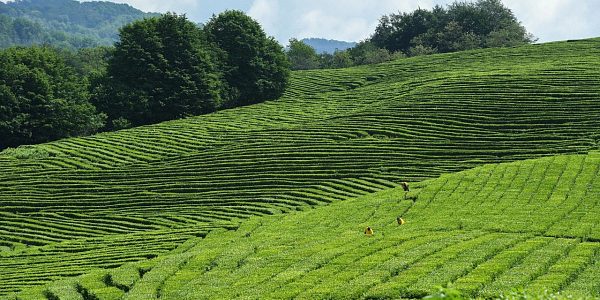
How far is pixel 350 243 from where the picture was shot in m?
28.7

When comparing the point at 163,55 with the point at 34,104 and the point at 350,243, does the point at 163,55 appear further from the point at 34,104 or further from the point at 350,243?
the point at 350,243

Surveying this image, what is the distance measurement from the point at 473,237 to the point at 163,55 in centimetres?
5550

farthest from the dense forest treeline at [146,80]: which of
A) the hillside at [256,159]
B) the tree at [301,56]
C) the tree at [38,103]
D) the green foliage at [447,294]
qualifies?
the green foliage at [447,294]

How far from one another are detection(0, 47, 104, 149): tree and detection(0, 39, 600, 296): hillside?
272 inches

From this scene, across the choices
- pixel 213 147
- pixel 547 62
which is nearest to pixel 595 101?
pixel 547 62

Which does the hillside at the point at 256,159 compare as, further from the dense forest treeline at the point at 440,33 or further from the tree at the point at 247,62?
the dense forest treeline at the point at 440,33

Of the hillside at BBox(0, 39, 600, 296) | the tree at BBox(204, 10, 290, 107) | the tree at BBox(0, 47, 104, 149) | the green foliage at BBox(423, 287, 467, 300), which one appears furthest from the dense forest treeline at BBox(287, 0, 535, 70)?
the green foliage at BBox(423, 287, 467, 300)

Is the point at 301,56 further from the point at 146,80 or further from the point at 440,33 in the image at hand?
the point at 146,80

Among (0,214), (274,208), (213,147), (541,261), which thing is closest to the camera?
(541,261)

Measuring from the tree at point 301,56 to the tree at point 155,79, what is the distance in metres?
53.4

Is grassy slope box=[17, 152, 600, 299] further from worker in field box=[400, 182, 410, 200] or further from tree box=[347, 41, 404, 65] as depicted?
tree box=[347, 41, 404, 65]

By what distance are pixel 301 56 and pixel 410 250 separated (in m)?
113

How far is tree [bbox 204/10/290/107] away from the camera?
8419cm

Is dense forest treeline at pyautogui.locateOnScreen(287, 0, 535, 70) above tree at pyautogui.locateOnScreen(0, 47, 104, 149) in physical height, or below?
above
